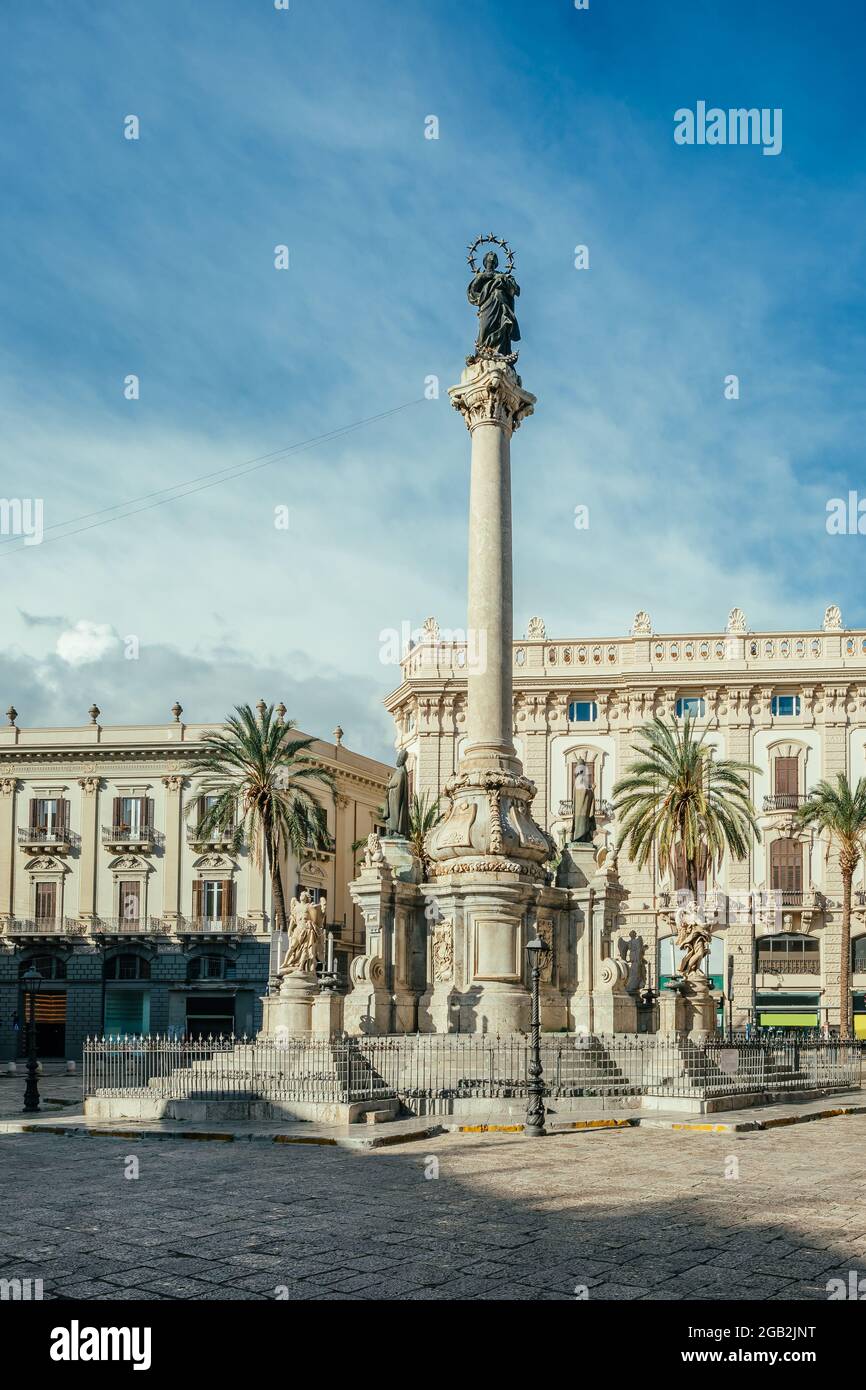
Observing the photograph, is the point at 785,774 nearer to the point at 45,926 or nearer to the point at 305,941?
the point at 45,926

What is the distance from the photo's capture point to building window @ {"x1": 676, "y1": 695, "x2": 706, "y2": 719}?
57156mm

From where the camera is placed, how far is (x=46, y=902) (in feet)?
185

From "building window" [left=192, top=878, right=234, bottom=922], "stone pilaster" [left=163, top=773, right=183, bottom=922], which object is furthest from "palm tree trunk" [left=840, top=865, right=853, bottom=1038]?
"stone pilaster" [left=163, top=773, right=183, bottom=922]

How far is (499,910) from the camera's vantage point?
90.3 feet

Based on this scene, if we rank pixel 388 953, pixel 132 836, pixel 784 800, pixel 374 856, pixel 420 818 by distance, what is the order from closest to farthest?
pixel 388 953 < pixel 374 856 < pixel 420 818 < pixel 784 800 < pixel 132 836

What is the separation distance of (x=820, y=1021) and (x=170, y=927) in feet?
Result: 82.3

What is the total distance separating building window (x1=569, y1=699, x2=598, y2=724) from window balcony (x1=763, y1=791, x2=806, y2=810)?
7.85 meters

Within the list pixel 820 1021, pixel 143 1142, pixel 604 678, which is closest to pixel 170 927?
pixel 604 678

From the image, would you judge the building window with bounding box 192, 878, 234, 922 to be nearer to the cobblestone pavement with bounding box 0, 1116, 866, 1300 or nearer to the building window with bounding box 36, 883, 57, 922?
the building window with bounding box 36, 883, 57, 922

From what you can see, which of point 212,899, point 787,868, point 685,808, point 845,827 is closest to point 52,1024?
point 212,899

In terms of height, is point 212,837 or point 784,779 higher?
point 784,779

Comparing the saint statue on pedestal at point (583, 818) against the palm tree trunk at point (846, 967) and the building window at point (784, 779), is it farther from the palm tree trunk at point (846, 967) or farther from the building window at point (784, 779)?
the building window at point (784, 779)

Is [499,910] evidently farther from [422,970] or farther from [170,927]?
[170,927]

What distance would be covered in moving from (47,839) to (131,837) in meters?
3.33
